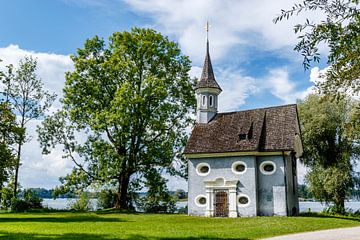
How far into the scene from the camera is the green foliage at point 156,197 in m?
31.5

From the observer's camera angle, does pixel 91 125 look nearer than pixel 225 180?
No

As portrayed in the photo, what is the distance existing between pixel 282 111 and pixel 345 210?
31.5ft

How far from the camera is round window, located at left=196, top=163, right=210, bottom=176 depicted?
28344 mm

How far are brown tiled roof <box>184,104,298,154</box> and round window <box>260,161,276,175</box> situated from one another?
0.99 metres

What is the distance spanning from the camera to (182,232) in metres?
16.9

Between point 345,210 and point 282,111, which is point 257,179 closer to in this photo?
point 282,111

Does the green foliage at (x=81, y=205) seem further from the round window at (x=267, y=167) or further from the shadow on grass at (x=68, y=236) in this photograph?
the shadow on grass at (x=68, y=236)

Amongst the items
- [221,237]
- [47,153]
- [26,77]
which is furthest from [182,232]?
[26,77]

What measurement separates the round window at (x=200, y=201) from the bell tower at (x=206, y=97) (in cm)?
635

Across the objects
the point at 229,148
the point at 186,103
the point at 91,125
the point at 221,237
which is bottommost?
the point at 221,237

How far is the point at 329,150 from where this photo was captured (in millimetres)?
33562

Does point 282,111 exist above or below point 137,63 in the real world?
below

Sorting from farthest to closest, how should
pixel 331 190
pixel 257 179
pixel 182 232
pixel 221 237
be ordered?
pixel 331 190 → pixel 257 179 → pixel 182 232 → pixel 221 237

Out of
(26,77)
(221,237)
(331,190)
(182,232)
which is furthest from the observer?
(26,77)
